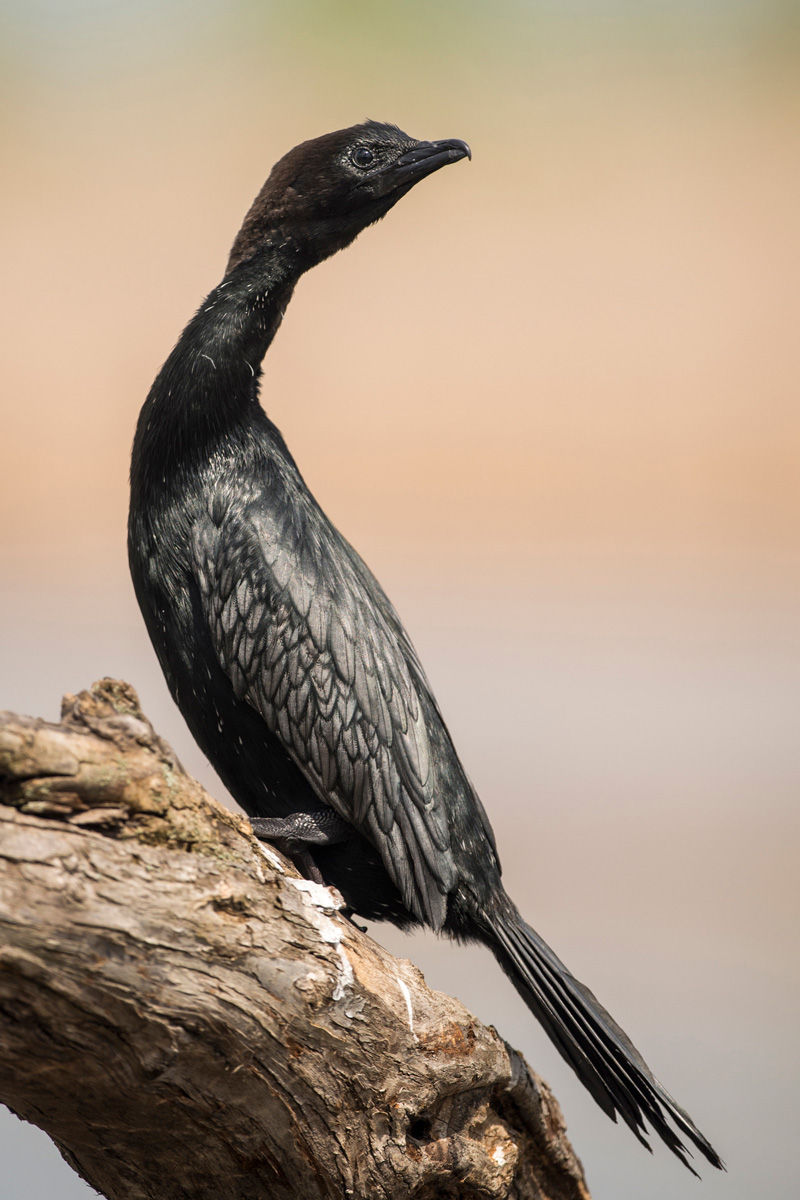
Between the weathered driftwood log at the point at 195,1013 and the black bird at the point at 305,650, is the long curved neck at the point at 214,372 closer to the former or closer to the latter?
the black bird at the point at 305,650

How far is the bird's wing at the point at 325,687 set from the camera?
7.70 feet

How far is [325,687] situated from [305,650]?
10cm

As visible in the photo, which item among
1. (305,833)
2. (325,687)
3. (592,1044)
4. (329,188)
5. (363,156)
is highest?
(363,156)

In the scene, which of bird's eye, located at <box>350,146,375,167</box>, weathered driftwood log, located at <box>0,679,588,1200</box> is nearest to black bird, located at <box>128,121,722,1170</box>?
bird's eye, located at <box>350,146,375,167</box>

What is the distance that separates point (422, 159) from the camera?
271 centimetres

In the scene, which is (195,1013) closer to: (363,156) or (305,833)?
(305,833)

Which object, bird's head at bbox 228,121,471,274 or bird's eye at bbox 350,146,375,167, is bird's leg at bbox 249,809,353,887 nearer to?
bird's head at bbox 228,121,471,274

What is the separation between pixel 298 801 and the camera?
2467mm

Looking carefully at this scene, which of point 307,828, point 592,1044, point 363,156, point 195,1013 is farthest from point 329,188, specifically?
point 592,1044

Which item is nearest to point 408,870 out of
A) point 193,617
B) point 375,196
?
point 193,617

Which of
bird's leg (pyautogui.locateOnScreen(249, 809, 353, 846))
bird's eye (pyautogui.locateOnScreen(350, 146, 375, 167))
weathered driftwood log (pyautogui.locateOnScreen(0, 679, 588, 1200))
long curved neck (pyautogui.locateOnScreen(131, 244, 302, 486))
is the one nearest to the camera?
weathered driftwood log (pyautogui.locateOnScreen(0, 679, 588, 1200))

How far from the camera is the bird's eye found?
2648mm

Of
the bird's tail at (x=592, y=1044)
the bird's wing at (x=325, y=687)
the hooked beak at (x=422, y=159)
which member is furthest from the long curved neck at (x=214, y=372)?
the bird's tail at (x=592, y=1044)

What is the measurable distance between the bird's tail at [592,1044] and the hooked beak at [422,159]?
1.94 m
